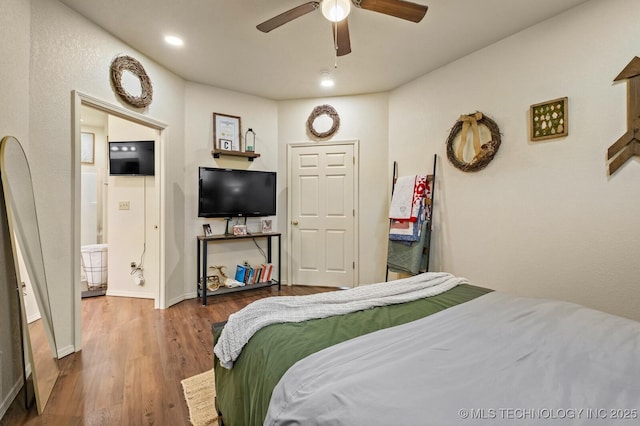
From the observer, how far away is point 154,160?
11.1 ft

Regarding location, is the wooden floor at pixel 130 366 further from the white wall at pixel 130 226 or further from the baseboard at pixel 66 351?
the white wall at pixel 130 226

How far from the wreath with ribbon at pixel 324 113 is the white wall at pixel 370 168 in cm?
6

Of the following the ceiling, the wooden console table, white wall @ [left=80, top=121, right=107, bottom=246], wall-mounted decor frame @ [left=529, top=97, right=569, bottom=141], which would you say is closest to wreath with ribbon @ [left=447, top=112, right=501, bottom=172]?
wall-mounted decor frame @ [left=529, top=97, right=569, bottom=141]

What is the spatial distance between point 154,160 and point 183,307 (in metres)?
1.73

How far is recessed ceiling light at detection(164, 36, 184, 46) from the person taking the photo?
2564 millimetres

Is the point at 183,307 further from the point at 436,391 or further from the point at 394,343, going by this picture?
the point at 436,391

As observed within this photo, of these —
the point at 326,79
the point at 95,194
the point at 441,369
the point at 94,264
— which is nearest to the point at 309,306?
the point at 441,369

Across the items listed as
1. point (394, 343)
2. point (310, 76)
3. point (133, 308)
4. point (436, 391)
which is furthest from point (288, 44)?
point (133, 308)

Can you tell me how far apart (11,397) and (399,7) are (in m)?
3.21

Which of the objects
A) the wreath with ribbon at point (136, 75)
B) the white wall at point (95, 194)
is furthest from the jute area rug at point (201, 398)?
the white wall at point (95, 194)

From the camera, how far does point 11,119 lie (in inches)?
68.6

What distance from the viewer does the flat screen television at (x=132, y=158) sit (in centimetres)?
345

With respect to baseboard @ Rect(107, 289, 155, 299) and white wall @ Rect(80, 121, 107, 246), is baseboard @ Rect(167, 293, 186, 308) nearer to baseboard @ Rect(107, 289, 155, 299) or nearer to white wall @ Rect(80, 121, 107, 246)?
baseboard @ Rect(107, 289, 155, 299)

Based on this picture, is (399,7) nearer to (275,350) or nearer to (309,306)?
(309,306)
